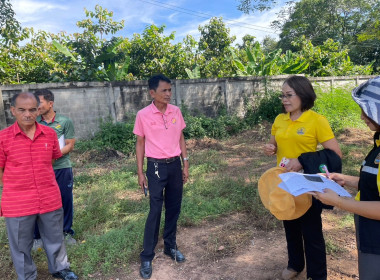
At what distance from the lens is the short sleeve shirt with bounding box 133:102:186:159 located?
296 centimetres

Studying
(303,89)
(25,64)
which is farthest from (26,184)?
(25,64)

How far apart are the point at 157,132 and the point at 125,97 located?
20.4 ft

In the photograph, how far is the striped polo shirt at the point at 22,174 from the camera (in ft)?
8.43

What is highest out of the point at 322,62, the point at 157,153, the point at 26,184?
the point at 322,62

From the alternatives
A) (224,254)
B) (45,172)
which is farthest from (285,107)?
(45,172)

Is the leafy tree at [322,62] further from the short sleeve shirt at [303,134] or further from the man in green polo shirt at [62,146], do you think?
the man in green polo shirt at [62,146]

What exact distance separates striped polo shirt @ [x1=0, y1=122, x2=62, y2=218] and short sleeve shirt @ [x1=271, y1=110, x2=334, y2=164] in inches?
81.3

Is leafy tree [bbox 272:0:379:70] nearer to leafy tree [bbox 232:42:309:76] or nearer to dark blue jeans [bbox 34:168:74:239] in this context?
leafy tree [bbox 232:42:309:76]

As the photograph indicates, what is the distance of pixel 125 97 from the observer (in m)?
8.89

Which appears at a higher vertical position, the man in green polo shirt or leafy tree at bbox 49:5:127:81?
leafy tree at bbox 49:5:127:81

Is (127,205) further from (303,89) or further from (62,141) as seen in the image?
(303,89)

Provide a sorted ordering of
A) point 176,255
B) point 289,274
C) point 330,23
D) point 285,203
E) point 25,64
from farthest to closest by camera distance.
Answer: point 330,23
point 25,64
point 176,255
point 289,274
point 285,203

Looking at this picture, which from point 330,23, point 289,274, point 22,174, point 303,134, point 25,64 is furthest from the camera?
point 330,23

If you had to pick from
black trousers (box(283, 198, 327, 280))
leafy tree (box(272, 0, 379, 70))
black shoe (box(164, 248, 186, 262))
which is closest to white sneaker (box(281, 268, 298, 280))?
black trousers (box(283, 198, 327, 280))
